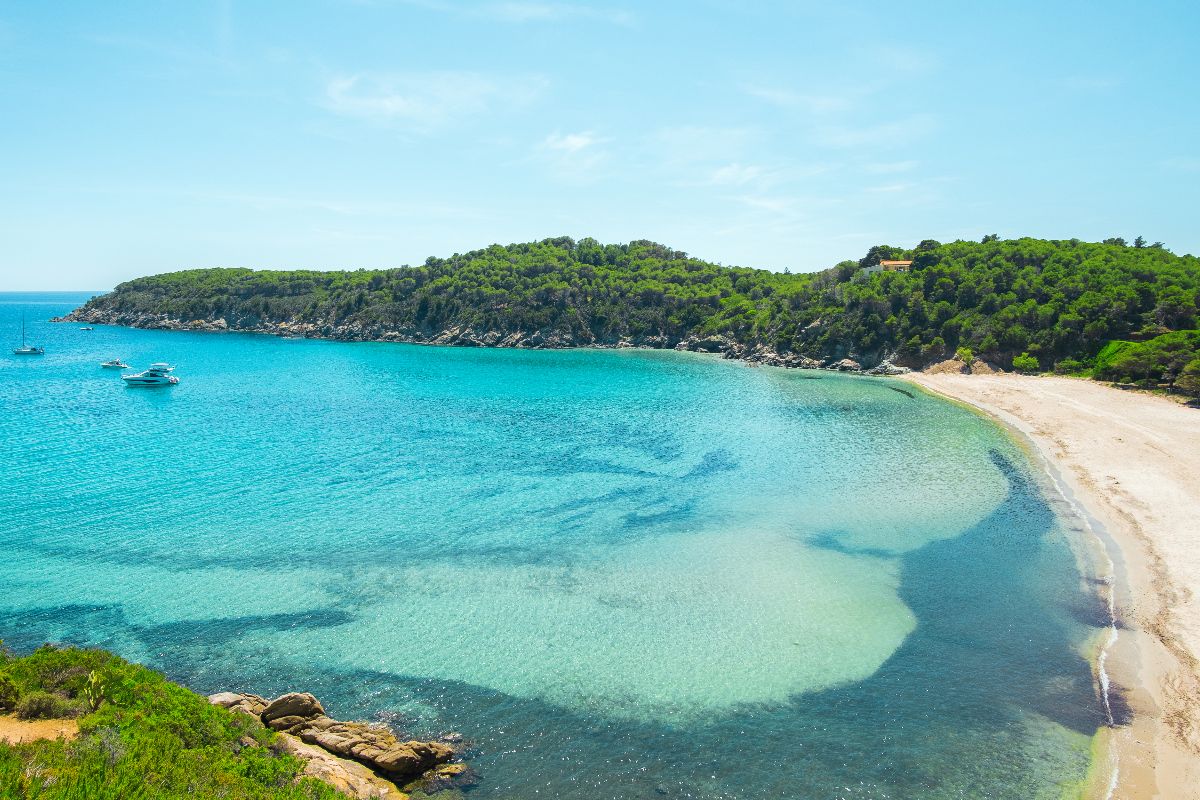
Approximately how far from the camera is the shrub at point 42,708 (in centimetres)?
1054

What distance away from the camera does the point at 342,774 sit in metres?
11.4

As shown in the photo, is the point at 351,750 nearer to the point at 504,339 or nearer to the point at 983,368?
the point at 983,368

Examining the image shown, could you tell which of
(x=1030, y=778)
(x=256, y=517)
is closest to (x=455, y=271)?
(x=256, y=517)

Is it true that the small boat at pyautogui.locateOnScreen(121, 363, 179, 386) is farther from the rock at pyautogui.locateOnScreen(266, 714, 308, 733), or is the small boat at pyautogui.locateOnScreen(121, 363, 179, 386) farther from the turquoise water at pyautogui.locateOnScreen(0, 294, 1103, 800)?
the rock at pyautogui.locateOnScreen(266, 714, 308, 733)


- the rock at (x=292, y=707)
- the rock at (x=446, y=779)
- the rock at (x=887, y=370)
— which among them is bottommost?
the rock at (x=446, y=779)

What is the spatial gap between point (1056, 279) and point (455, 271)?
10311 cm

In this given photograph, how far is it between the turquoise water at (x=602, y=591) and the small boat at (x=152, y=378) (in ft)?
65.0

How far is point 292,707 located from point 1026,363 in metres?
78.1

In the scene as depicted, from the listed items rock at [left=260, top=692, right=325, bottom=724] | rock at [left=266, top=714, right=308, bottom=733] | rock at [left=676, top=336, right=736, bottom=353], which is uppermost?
rock at [left=676, top=336, right=736, bottom=353]

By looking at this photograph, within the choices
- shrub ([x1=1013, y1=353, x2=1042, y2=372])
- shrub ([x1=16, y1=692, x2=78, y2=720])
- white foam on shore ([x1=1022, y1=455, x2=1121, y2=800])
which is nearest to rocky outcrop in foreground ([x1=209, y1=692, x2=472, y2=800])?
shrub ([x1=16, y1=692, x2=78, y2=720])

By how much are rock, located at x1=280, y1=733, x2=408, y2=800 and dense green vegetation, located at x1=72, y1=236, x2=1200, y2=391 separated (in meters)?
78.0

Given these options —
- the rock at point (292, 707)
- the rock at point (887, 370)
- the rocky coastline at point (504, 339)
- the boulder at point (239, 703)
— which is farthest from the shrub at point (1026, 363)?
the boulder at point (239, 703)

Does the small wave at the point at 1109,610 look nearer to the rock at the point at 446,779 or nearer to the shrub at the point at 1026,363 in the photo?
the rock at the point at 446,779

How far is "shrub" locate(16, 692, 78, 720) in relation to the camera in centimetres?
1054
